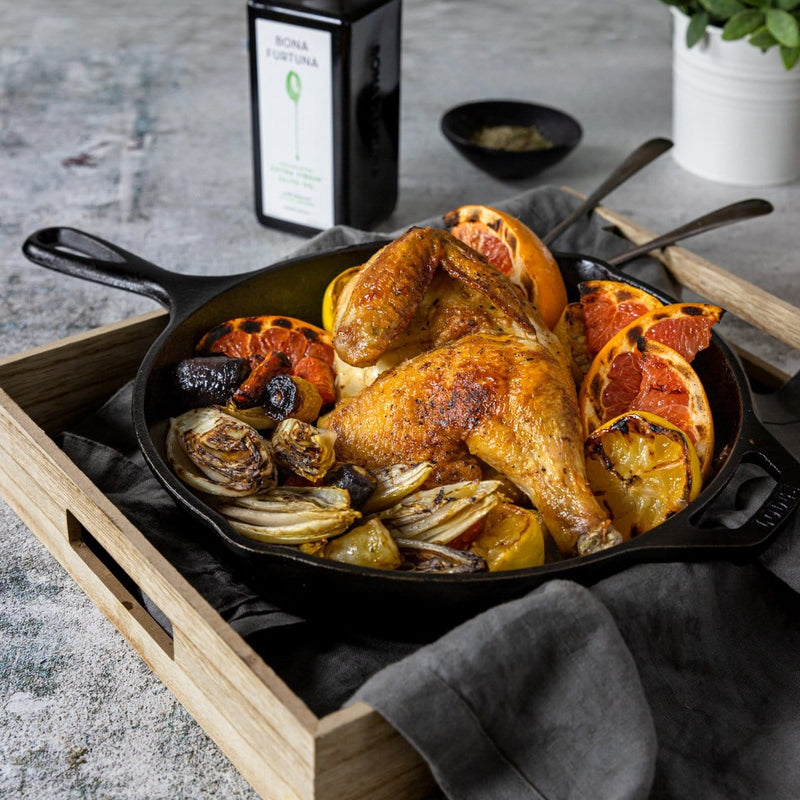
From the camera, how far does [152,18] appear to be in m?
3.89

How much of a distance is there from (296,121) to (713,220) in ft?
3.06

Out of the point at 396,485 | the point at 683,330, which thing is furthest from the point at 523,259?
the point at 396,485

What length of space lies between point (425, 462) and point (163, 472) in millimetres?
333

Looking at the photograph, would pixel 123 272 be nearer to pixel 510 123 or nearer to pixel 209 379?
pixel 209 379

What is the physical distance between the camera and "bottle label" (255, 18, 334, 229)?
7.30 ft

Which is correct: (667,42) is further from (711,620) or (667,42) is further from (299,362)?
(711,620)

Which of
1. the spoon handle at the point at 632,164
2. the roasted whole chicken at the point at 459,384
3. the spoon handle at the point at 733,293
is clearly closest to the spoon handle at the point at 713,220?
the spoon handle at the point at 733,293

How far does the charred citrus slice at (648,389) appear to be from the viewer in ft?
4.85

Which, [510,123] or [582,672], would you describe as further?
[510,123]

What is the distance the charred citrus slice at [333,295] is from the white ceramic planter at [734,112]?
4.35 feet

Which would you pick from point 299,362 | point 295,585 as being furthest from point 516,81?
point 295,585

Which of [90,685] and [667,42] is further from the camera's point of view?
[667,42]

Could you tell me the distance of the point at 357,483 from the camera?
1.34 m

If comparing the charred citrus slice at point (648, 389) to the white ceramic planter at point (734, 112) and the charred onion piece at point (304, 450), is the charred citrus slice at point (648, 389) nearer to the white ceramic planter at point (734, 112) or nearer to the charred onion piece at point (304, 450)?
the charred onion piece at point (304, 450)
